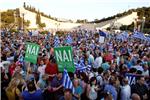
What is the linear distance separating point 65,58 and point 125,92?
172 cm

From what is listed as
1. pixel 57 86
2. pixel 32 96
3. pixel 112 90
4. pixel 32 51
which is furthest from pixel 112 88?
pixel 32 51

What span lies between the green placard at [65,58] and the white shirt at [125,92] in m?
1.36

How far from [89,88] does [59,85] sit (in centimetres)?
73

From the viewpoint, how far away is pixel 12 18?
115 m

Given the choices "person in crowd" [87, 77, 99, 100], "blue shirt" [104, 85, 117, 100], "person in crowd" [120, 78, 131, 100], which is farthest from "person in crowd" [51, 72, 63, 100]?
"person in crowd" [120, 78, 131, 100]

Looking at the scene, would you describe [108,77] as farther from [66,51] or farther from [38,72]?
[38,72]

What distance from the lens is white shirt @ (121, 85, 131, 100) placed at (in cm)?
1054

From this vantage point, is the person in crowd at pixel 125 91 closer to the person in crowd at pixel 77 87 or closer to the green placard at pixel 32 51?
the person in crowd at pixel 77 87

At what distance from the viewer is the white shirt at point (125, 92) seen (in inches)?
415

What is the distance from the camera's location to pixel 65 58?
34.0 ft

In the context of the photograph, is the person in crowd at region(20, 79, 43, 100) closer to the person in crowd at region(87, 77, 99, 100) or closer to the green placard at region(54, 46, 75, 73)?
the green placard at region(54, 46, 75, 73)

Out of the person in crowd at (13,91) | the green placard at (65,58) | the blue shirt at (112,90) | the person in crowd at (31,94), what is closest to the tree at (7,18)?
the green placard at (65,58)

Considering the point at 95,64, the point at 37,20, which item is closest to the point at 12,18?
the point at 37,20

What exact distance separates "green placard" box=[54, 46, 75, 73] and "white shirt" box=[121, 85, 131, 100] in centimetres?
136
